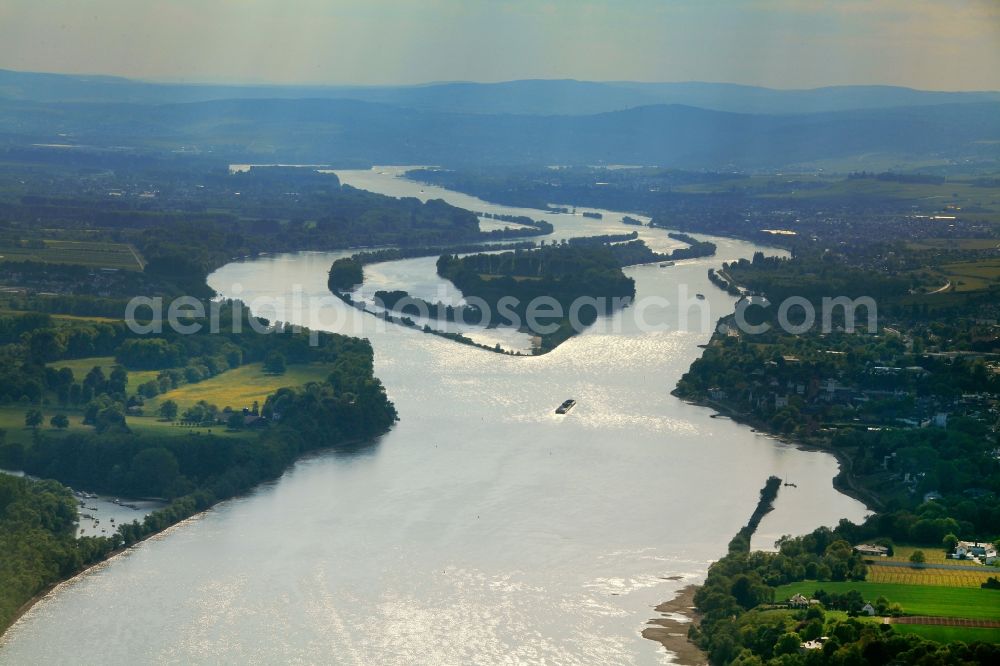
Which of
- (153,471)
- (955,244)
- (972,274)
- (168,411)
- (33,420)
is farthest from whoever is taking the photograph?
(955,244)

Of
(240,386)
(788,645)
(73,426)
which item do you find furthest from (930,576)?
(240,386)

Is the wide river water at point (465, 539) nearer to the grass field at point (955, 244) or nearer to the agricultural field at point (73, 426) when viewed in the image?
the agricultural field at point (73, 426)

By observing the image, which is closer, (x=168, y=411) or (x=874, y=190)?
(x=168, y=411)

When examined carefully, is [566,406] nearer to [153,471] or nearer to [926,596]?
[153,471]

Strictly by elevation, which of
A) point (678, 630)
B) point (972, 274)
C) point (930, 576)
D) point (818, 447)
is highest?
point (972, 274)

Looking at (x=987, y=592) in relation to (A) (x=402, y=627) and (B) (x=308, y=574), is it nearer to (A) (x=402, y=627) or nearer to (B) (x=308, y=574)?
(A) (x=402, y=627)

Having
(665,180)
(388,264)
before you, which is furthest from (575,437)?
(665,180)

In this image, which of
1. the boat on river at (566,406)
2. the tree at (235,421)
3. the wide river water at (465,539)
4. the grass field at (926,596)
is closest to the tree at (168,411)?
the tree at (235,421)
